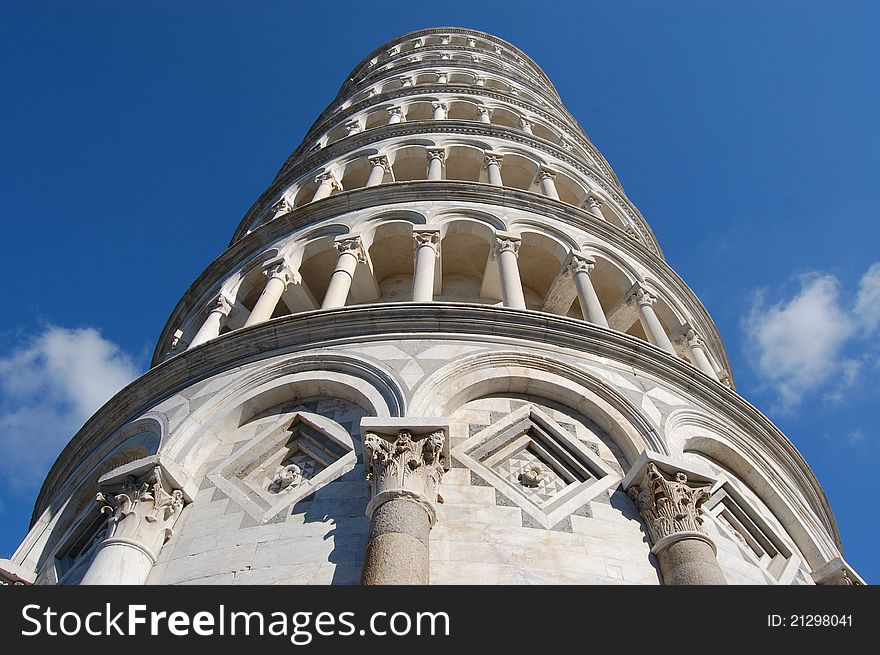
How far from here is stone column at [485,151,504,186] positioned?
60.1 ft

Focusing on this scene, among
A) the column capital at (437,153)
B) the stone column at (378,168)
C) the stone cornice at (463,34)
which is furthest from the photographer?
the stone cornice at (463,34)

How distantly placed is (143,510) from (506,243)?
7.97 metres

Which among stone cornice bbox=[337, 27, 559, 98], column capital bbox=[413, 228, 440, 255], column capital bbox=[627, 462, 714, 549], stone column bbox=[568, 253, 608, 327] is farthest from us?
stone cornice bbox=[337, 27, 559, 98]

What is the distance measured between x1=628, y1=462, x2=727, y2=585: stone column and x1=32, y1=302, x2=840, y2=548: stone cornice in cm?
264

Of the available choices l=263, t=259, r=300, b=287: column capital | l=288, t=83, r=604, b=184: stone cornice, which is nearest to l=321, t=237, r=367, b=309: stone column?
l=263, t=259, r=300, b=287: column capital

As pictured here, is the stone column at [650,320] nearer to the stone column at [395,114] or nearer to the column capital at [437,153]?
the column capital at [437,153]

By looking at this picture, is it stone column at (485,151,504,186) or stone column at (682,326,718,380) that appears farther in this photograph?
stone column at (485,151,504,186)

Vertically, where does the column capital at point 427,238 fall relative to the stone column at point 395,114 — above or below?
below

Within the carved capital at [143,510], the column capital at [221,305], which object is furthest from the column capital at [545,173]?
the carved capital at [143,510]

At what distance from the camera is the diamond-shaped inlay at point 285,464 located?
8312 millimetres

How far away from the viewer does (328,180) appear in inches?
747

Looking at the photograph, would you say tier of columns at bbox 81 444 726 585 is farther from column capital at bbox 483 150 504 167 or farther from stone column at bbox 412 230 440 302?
column capital at bbox 483 150 504 167

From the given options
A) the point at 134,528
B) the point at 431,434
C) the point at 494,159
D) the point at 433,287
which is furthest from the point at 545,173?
the point at 134,528

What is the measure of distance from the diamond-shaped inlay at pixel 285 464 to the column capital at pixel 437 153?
11.0 metres
